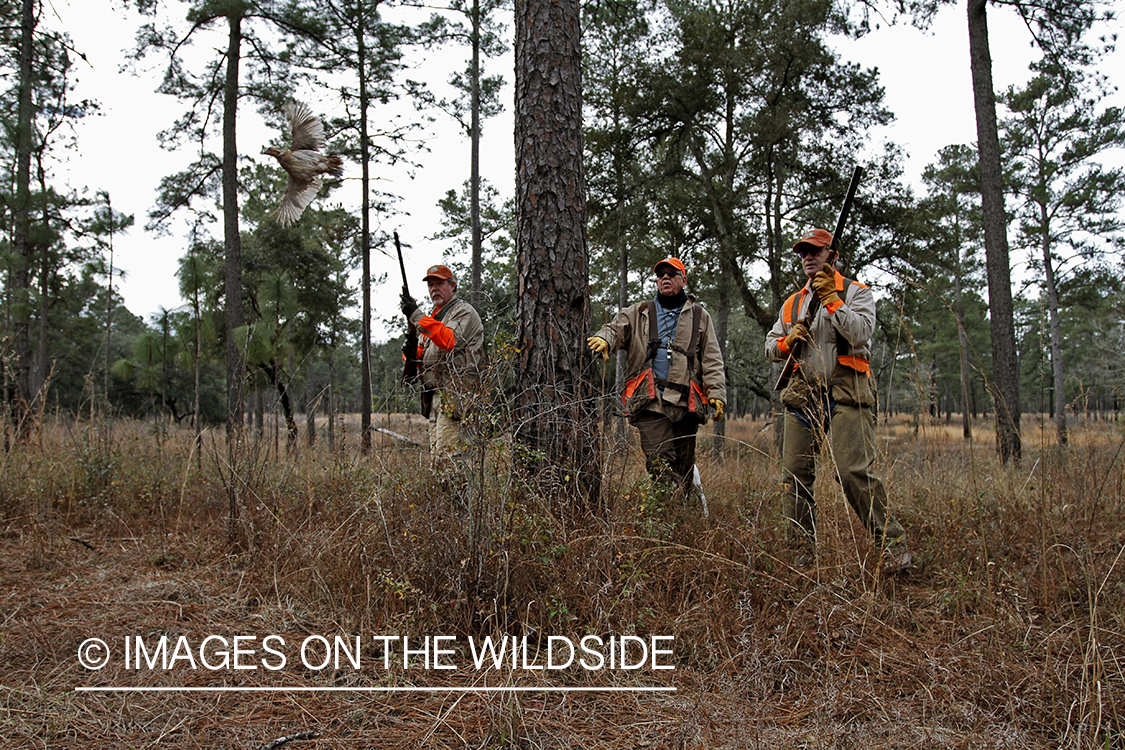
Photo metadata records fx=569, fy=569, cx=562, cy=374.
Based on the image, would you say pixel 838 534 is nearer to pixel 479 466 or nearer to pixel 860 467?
pixel 860 467

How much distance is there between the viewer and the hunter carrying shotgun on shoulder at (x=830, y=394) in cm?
294

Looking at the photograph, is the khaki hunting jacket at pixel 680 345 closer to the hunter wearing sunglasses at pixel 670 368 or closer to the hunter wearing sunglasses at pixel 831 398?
the hunter wearing sunglasses at pixel 670 368

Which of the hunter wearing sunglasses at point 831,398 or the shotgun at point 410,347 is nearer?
the hunter wearing sunglasses at point 831,398

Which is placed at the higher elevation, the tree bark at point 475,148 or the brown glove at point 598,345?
the tree bark at point 475,148

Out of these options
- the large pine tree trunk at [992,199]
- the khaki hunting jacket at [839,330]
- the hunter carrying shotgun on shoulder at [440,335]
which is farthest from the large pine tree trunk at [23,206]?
the large pine tree trunk at [992,199]

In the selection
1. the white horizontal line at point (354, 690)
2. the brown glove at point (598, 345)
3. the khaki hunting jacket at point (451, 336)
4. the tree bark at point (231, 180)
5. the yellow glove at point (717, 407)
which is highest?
the tree bark at point (231, 180)

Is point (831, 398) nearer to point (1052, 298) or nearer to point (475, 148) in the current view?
point (475, 148)

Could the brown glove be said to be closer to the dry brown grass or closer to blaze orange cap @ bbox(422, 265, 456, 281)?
the dry brown grass

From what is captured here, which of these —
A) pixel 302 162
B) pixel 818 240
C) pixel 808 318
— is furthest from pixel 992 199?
pixel 302 162

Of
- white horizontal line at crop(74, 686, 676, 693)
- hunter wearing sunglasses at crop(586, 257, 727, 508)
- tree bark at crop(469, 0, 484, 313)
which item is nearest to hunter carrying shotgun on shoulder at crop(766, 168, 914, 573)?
hunter wearing sunglasses at crop(586, 257, 727, 508)

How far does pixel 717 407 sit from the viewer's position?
355cm

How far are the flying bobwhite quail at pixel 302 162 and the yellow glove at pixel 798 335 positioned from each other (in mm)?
3247

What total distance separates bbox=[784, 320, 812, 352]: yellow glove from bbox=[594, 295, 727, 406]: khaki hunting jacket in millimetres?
534

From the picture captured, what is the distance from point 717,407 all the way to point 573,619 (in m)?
1.85
